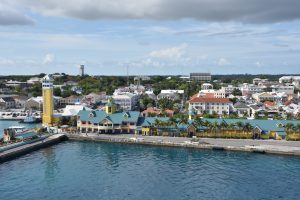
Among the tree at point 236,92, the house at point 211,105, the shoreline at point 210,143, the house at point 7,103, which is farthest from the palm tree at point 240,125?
the tree at point 236,92

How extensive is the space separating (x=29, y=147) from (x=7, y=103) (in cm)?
4104

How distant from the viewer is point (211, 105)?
197ft

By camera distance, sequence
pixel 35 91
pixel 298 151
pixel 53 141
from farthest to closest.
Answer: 1. pixel 35 91
2. pixel 53 141
3. pixel 298 151

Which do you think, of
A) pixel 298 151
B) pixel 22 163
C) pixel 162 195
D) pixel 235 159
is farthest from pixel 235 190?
pixel 22 163

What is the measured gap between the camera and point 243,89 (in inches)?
3784

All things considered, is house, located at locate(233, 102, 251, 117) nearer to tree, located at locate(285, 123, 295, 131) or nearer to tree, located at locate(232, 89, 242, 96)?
tree, located at locate(285, 123, 295, 131)

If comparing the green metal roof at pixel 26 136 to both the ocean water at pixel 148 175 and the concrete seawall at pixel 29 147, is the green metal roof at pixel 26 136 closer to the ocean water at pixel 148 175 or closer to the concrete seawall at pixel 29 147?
the concrete seawall at pixel 29 147

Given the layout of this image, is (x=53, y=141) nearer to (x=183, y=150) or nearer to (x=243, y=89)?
(x=183, y=150)

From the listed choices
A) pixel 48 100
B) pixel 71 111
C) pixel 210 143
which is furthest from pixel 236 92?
pixel 210 143

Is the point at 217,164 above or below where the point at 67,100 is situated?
below

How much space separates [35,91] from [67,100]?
62.2 ft

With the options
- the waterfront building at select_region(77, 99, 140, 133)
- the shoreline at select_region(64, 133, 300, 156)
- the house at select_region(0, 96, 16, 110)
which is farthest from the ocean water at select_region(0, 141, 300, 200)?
the house at select_region(0, 96, 16, 110)

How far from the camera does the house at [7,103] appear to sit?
71750 millimetres

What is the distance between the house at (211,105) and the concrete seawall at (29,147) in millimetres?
25750
